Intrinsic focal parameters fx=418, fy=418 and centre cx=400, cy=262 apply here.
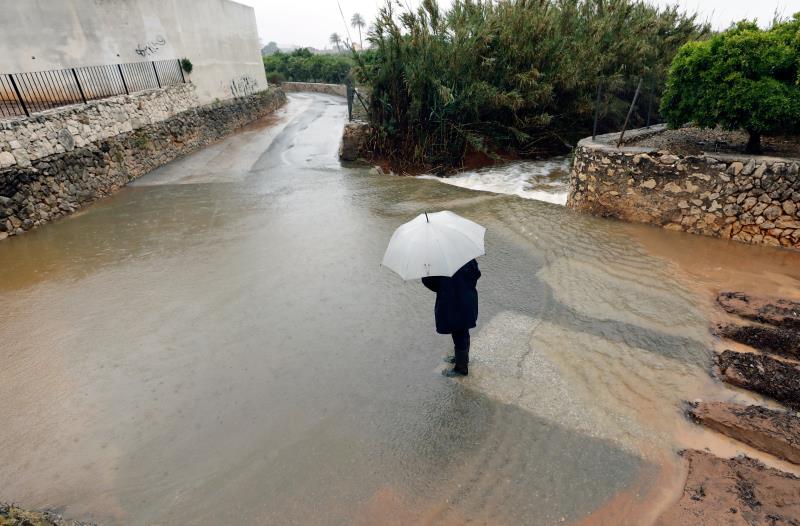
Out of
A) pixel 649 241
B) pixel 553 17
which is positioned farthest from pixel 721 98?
pixel 553 17

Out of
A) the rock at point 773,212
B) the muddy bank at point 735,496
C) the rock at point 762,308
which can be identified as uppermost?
the rock at point 773,212

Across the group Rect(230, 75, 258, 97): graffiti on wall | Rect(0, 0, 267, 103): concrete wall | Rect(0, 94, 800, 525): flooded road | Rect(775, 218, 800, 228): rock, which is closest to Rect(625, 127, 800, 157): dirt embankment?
Rect(775, 218, 800, 228): rock

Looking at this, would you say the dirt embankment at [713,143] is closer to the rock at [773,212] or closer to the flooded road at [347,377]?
the rock at [773,212]

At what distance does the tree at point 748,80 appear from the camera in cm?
627

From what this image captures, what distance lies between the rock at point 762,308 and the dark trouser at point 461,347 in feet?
11.3

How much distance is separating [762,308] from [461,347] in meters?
3.82

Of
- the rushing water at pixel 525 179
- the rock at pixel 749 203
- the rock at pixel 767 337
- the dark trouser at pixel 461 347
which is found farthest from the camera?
the rushing water at pixel 525 179

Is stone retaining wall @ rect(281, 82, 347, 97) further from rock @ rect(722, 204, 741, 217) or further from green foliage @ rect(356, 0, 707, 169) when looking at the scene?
rock @ rect(722, 204, 741, 217)

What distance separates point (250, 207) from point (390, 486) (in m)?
8.17

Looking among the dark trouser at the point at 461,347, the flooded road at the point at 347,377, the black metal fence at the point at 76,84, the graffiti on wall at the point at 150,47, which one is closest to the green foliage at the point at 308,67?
the graffiti on wall at the point at 150,47

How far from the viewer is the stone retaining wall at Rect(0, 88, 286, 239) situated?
8.48 metres

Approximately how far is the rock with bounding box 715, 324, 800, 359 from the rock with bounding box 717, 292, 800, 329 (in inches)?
4.7

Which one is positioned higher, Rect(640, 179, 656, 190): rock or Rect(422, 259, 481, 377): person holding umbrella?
Rect(422, 259, 481, 377): person holding umbrella

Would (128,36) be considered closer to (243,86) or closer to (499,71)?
(243,86)
